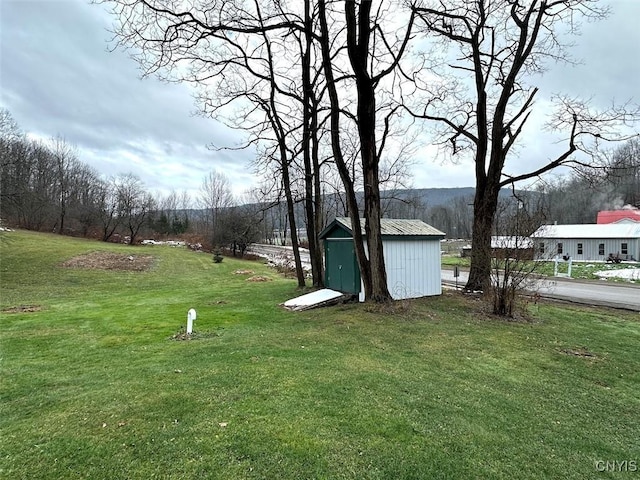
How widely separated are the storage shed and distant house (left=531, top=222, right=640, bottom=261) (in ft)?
74.8

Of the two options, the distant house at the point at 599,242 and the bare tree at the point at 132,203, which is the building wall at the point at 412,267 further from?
the bare tree at the point at 132,203

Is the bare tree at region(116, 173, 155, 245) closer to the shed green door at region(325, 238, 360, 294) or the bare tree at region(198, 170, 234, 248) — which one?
the bare tree at region(198, 170, 234, 248)

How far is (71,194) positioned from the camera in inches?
1602

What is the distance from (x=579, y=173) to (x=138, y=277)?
19364mm

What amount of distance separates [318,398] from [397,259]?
7.33 metres

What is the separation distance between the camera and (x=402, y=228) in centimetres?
1094

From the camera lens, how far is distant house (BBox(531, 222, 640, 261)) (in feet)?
97.3

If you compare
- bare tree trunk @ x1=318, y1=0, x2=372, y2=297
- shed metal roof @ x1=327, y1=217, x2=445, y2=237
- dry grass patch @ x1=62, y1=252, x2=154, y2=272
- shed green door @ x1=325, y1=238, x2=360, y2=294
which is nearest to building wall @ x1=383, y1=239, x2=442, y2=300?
shed metal roof @ x1=327, y1=217, x2=445, y2=237

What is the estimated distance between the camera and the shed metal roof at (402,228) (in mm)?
10329

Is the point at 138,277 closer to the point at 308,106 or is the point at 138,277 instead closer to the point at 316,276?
the point at 316,276

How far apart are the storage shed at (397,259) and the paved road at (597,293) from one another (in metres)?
3.04

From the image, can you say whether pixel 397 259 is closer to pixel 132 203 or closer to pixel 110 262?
pixel 110 262
